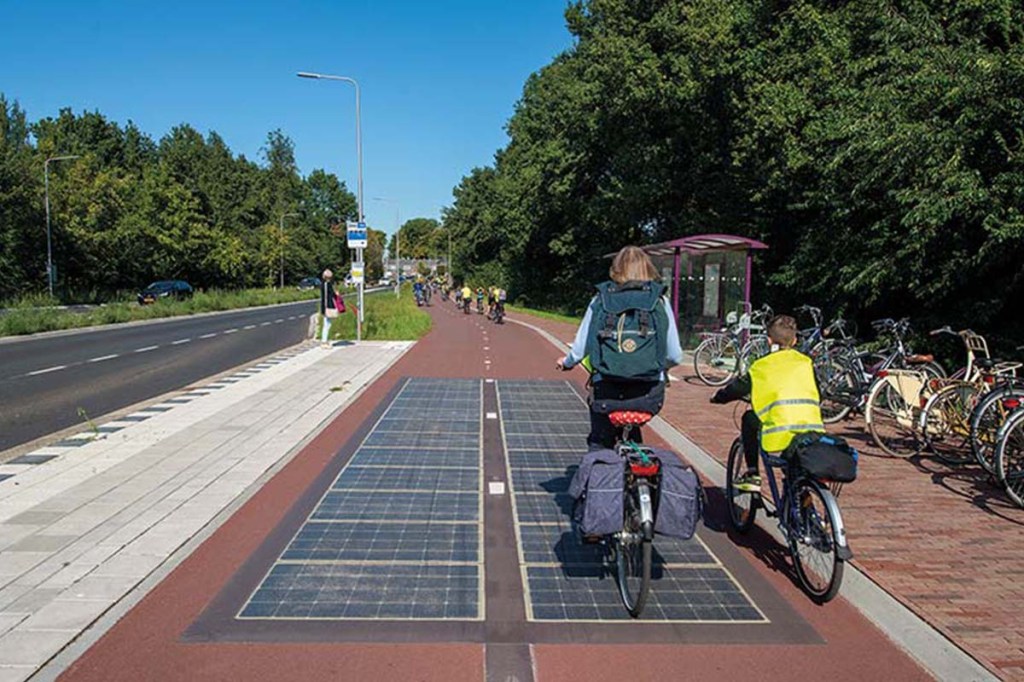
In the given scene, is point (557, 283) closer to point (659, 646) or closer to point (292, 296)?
point (292, 296)

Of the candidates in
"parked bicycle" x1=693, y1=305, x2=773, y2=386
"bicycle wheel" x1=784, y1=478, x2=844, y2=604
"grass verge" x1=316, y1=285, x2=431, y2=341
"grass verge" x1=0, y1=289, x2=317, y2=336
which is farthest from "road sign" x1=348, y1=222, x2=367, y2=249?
"bicycle wheel" x1=784, y1=478, x2=844, y2=604

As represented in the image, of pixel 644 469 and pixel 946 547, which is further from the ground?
pixel 644 469

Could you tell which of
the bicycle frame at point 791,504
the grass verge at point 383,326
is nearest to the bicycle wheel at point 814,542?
the bicycle frame at point 791,504

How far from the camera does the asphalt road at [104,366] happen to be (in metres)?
10.6

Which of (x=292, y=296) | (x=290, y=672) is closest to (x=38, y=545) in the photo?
(x=290, y=672)

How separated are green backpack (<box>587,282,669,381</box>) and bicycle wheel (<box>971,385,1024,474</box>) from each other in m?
4.05

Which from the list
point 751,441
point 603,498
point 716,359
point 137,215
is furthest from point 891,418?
point 137,215

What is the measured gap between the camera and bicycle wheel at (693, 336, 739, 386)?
13820mm

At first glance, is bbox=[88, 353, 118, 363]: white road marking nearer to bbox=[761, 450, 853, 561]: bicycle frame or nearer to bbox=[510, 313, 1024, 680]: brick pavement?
bbox=[510, 313, 1024, 680]: brick pavement

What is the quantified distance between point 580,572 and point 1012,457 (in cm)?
407

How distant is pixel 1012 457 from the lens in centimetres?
631

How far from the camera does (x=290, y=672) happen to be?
3.42 metres

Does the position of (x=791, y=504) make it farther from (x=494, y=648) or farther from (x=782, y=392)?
(x=494, y=648)

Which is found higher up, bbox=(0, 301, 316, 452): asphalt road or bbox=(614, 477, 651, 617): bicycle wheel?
bbox=(614, 477, 651, 617): bicycle wheel
